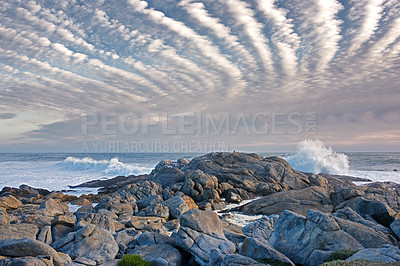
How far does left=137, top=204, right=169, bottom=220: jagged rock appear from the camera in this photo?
89.3ft

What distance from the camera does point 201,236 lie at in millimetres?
15195

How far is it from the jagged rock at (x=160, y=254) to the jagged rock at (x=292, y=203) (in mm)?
17820

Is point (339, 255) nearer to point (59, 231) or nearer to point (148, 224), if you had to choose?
point (148, 224)

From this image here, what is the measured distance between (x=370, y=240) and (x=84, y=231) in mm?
15644

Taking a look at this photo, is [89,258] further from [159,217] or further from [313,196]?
[313,196]

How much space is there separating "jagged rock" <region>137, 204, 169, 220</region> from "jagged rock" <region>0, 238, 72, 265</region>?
1449cm

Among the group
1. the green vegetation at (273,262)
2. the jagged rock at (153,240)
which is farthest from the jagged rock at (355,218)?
the jagged rock at (153,240)

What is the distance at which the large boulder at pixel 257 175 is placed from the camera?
4000cm

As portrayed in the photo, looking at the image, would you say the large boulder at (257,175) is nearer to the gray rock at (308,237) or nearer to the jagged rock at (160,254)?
the gray rock at (308,237)

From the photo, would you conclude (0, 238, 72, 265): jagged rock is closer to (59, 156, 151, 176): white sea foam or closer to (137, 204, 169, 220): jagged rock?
(137, 204, 169, 220): jagged rock

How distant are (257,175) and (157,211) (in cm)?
2006

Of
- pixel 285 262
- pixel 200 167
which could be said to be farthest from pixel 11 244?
pixel 200 167

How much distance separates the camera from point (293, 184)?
4069 cm

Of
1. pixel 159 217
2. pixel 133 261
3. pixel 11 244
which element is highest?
pixel 11 244
